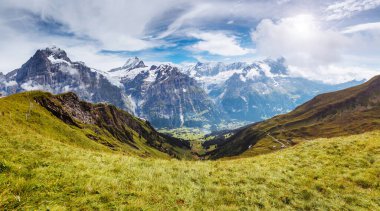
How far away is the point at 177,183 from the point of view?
16.9 metres

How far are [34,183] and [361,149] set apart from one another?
92.1 feet

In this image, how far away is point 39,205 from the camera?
36.2 ft

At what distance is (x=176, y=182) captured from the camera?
17031mm

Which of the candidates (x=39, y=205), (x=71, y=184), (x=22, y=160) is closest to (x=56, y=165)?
(x=22, y=160)

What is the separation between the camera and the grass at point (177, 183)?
40.6 feet

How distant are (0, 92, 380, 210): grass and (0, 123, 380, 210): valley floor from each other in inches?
1.7

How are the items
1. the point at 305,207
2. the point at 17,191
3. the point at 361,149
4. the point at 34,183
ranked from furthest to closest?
the point at 361,149 → the point at 305,207 → the point at 34,183 → the point at 17,191

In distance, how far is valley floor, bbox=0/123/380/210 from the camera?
40.7 feet

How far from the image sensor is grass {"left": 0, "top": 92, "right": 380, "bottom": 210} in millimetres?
12375

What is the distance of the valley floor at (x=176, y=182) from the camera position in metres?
12.4

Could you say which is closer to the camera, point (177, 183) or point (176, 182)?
point (177, 183)

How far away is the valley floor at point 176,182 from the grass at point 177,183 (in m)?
0.04

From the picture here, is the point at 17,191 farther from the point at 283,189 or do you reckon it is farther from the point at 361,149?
the point at 361,149

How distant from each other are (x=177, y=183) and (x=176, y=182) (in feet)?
0.57
